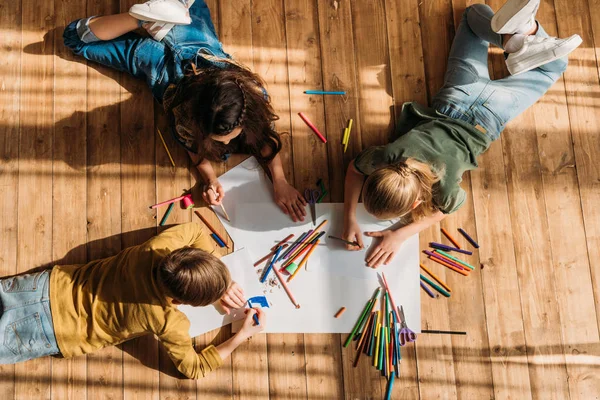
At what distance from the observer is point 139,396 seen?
156cm

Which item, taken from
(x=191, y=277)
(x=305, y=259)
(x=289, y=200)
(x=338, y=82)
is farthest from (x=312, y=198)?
(x=191, y=277)

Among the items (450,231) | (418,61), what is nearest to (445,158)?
(450,231)

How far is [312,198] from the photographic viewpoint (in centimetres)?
161

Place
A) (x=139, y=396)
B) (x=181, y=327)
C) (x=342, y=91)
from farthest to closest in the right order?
(x=342, y=91), (x=139, y=396), (x=181, y=327)

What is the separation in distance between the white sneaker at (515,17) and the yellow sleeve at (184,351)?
131 centimetres

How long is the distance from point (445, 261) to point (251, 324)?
655mm

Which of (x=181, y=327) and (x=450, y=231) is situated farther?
(x=450, y=231)

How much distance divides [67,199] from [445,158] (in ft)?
4.00

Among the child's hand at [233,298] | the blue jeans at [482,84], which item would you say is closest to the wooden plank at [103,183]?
the child's hand at [233,298]

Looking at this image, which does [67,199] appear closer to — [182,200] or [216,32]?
[182,200]

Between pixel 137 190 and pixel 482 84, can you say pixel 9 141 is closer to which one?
pixel 137 190

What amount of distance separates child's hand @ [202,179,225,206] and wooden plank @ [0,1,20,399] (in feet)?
2.07

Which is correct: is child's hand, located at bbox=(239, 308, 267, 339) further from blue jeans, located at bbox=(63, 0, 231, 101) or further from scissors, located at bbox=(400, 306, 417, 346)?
blue jeans, located at bbox=(63, 0, 231, 101)

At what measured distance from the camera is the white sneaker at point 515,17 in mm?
1483
